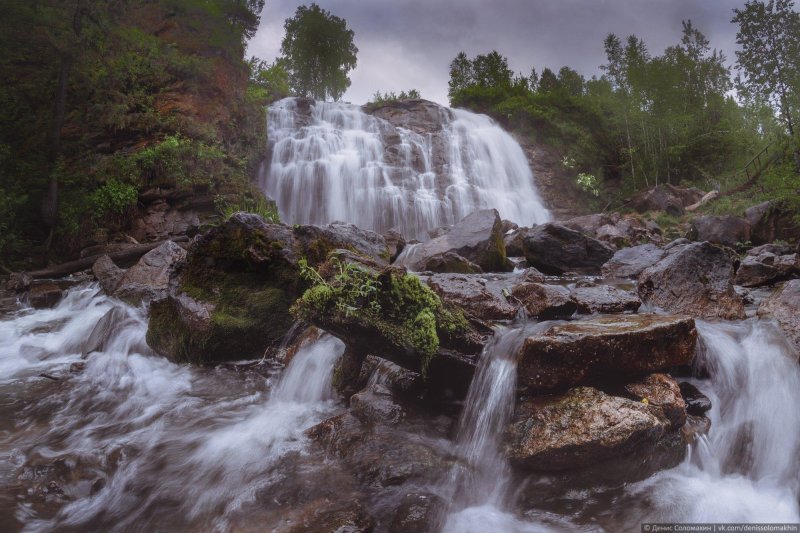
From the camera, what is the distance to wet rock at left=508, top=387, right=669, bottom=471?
9.42 ft

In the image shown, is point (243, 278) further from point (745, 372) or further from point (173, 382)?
point (745, 372)

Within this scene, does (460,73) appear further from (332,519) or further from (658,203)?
(332,519)

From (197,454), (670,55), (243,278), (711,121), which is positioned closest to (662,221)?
(711,121)

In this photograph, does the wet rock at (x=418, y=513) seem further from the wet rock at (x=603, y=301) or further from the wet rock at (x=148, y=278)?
the wet rock at (x=148, y=278)

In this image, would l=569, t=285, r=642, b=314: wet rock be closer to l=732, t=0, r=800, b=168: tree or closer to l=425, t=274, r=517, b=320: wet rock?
l=425, t=274, r=517, b=320: wet rock

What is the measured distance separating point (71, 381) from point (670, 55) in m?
42.4

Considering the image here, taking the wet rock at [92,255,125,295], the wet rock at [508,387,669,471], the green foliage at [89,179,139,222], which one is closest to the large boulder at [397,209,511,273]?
the wet rock at [92,255,125,295]

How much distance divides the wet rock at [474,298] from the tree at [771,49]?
2401 cm

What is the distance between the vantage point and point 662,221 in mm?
18531

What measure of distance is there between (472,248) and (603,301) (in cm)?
460

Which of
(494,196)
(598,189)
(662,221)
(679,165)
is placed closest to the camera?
(662,221)

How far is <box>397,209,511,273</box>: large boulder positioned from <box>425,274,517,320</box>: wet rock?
3.82 m

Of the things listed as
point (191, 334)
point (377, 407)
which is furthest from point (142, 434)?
point (377, 407)

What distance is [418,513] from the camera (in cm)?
269
